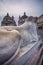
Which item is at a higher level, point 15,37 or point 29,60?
point 15,37

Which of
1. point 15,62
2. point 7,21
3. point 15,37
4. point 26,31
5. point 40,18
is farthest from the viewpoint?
point 7,21

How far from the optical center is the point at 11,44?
23.8 inches

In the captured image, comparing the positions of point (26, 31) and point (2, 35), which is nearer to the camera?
point (2, 35)

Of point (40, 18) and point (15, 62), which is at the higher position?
point (40, 18)

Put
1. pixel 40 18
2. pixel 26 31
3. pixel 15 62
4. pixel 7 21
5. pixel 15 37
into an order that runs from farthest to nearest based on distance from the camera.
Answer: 1. pixel 7 21
2. pixel 40 18
3. pixel 26 31
4. pixel 15 37
5. pixel 15 62

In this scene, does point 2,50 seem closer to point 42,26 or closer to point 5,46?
point 5,46

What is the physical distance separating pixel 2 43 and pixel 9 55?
8cm

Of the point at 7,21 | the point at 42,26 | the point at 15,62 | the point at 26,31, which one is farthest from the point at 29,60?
the point at 7,21

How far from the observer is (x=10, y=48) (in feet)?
1.95

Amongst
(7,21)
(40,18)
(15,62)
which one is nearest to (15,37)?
(15,62)

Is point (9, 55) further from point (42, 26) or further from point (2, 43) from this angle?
point (42, 26)

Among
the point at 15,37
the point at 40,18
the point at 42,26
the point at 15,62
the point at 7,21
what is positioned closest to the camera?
the point at 15,62

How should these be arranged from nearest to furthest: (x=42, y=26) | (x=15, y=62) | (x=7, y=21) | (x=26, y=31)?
1. (x=15, y=62)
2. (x=26, y=31)
3. (x=42, y=26)
4. (x=7, y=21)

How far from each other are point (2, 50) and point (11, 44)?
0.22ft
